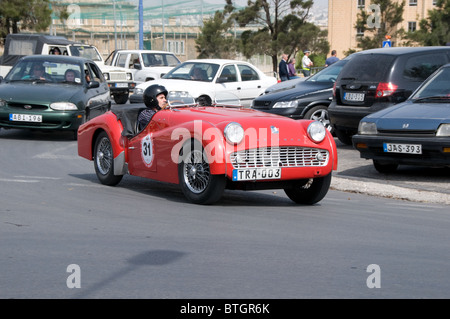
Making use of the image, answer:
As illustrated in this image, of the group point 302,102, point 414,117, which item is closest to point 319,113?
point 302,102

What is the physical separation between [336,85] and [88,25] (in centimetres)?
4936

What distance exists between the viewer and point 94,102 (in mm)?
16453

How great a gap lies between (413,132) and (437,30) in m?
51.3

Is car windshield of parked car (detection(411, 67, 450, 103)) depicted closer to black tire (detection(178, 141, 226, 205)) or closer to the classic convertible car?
the classic convertible car

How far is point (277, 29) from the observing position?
57.7 m

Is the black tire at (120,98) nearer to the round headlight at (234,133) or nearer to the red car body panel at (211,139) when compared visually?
the red car body panel at (211,139)

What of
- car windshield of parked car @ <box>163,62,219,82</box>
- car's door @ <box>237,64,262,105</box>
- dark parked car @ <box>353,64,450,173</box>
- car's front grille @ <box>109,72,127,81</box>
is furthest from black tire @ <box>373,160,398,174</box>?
car's front grille @ <box>109,72,127,81</box>

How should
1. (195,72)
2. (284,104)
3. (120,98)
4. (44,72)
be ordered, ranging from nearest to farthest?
(284,104)
(44,72)
(195,72)
(120,98)

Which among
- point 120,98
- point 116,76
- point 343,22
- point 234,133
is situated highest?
point 343,22

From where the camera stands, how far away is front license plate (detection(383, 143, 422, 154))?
9982 millimetres

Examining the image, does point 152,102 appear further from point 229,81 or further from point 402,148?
point 229,81

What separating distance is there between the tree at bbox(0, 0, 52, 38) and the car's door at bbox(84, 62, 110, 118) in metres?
34.2
